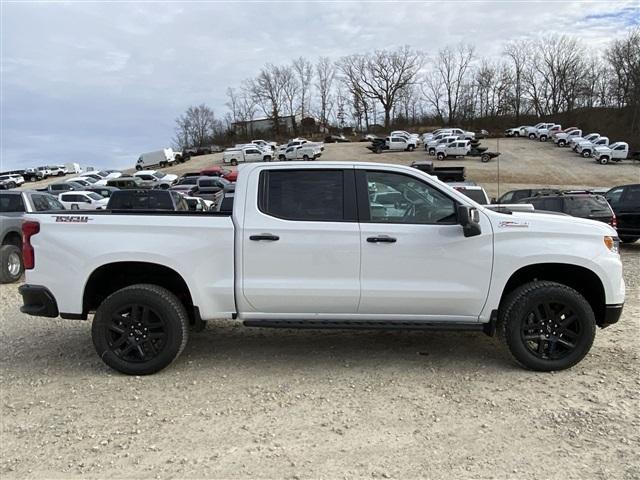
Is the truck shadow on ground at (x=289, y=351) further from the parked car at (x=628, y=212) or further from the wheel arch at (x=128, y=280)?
the parked car at (x=628, y=212)

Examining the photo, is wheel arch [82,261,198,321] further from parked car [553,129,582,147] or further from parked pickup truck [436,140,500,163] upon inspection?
parked car [553,129,582,147]

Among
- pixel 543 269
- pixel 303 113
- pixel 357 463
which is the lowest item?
pixel 357 463

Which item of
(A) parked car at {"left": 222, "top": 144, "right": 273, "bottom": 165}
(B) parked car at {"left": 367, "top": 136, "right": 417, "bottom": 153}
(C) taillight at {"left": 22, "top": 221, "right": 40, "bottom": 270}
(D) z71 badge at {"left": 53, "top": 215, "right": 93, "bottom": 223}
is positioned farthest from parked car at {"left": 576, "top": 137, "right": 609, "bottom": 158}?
(C) taillight at {"left": 22, "top": 221, "right": 40, "bottom": 270}

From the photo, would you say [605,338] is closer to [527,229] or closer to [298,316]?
[527,229]

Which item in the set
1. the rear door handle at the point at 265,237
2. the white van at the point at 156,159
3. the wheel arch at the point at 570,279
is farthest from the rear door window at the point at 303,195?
the white van at the point at 156,159

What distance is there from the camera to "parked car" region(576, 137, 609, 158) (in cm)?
5256

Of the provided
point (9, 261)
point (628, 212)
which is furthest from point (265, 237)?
point (628, 212)

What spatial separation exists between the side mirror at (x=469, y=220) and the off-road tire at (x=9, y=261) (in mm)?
8464

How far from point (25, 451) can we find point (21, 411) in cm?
69

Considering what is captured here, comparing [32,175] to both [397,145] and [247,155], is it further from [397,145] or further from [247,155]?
[397,145]

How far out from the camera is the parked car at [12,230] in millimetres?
9086

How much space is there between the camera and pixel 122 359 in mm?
4504

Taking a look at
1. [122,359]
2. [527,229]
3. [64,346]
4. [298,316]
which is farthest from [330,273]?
[64,346]

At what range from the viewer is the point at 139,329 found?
177 inches
